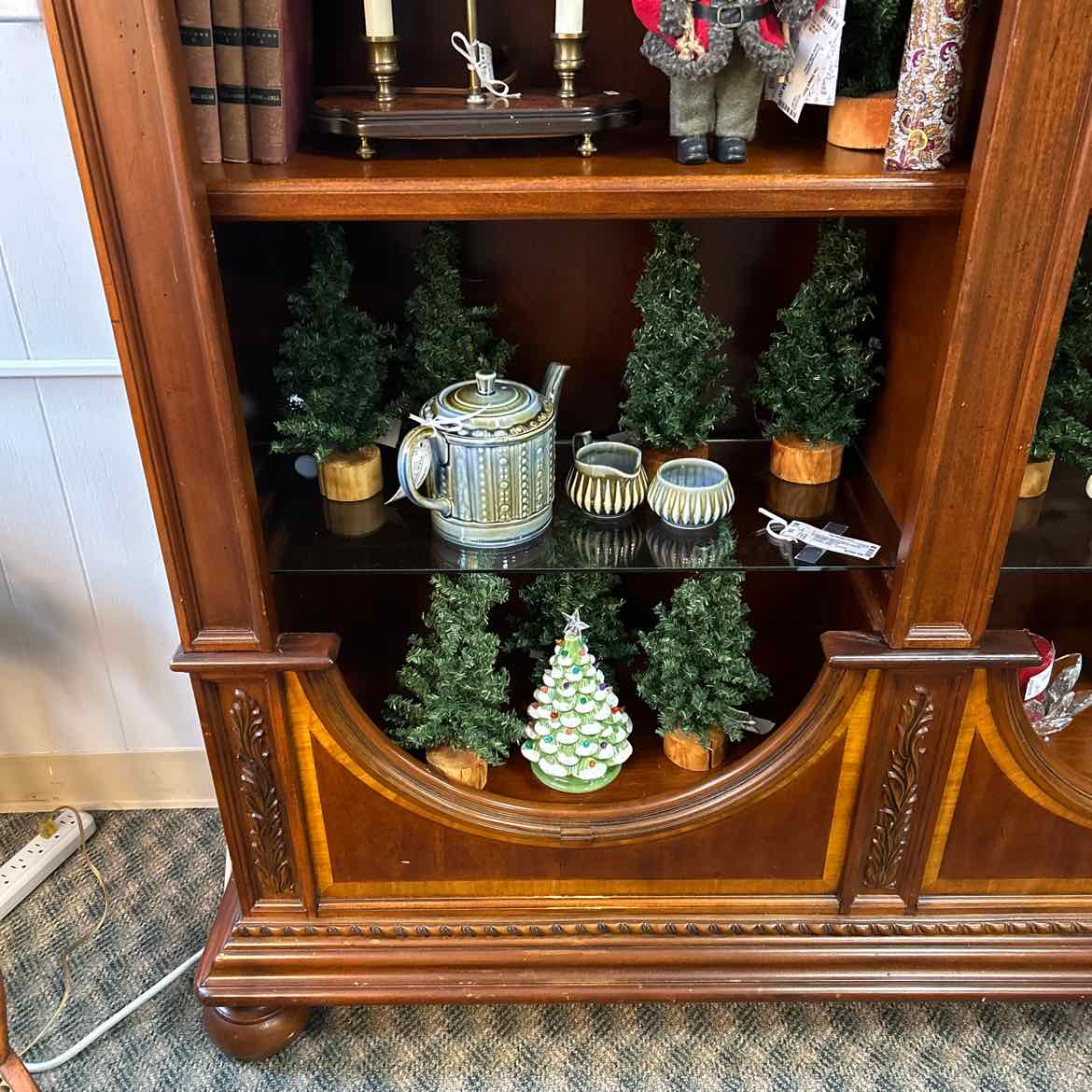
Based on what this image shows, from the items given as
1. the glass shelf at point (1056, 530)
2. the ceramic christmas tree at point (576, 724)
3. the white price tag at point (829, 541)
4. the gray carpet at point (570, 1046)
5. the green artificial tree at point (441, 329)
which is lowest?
the gray carpet at point (570, 1046)

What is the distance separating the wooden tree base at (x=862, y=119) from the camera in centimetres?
93

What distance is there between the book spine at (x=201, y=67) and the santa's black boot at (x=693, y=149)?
1.37 feet

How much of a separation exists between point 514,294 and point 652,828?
0.67 meters

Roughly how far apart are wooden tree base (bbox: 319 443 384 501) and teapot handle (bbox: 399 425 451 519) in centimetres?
9

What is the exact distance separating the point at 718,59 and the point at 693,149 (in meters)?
0.08

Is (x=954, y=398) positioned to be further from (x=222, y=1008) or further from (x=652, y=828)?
(x=222, y=1008)

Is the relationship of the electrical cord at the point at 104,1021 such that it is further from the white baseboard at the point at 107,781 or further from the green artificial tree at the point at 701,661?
the green artificial tree at the point at 701,661

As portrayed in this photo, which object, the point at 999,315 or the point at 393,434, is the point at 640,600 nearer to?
the point at 393,434

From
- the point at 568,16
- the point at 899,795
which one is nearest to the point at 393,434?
the point at 568,16

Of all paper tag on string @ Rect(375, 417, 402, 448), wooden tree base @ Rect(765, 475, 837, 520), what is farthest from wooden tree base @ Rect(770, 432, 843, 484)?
paper tag on string @ Rect(375, 417, 402, 448)

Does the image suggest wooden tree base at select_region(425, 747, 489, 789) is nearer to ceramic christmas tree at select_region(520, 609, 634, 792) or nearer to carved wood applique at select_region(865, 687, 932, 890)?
ceramic christmas tree at select_region(520, 609, 634, 792)

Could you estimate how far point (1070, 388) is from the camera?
3.86ft

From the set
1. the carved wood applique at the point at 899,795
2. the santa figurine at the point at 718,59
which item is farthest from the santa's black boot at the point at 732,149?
the carved wood applique at the point at 899,795

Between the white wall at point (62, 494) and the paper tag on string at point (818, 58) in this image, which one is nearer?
the paper tag on string at point (818, 58)
